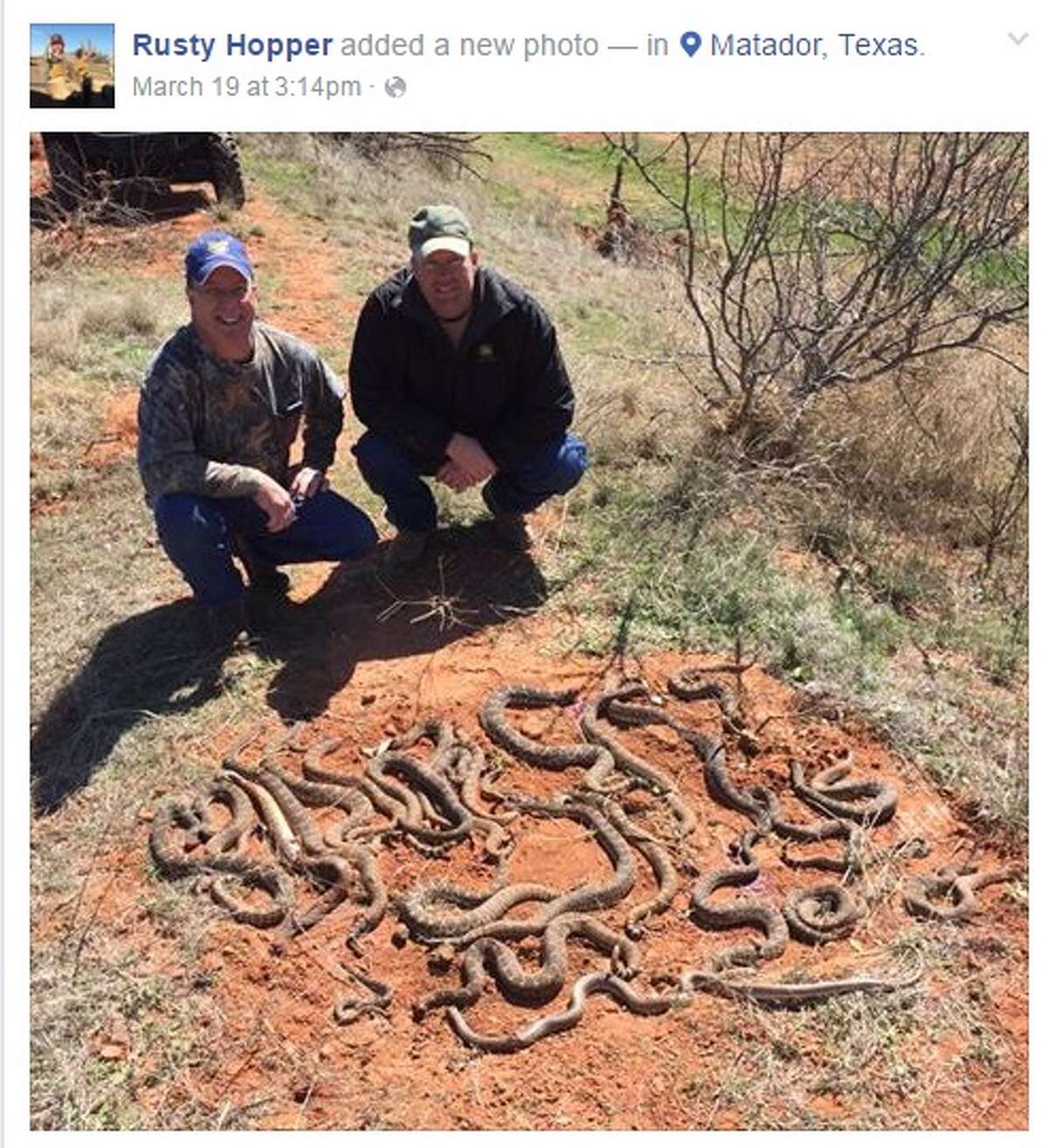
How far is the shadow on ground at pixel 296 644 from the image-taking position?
203 inches

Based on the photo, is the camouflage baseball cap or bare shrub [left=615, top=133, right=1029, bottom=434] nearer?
the camouflage baseball cap

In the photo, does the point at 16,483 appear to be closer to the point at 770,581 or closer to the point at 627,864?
the point at 627,864

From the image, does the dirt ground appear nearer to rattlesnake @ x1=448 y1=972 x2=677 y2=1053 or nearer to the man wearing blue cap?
rattlesnake @ x1=448 y1=972 x2=677 y2=1053

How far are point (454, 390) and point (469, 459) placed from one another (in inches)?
15.1

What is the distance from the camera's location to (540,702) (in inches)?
213

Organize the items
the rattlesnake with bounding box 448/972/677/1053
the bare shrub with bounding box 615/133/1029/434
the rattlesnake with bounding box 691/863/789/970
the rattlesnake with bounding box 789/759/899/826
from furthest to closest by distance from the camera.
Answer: the bare shrub with bounding box 615/133/1029/434
the rattlesnake with bounding box 789/759/899/826
the rattlesnake with bounding box 691/863/789/970
the rattlesnake with bounding box 448/972/677/1053

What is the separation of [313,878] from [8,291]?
99.3 inches

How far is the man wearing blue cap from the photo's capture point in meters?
5.03

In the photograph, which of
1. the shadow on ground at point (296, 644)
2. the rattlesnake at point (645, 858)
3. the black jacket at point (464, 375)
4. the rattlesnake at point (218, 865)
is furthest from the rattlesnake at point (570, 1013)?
the black jacket at point (464, 375)

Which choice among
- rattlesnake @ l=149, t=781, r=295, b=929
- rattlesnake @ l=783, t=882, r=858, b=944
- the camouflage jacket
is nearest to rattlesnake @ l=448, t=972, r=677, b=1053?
rattlesnake @ l=783, t=882, r=858, b=944
